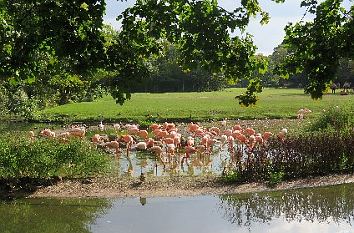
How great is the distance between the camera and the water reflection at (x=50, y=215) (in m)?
10.8

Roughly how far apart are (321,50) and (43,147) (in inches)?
348

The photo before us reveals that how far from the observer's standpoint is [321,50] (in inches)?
285

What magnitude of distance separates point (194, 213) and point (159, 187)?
2491 millimetres

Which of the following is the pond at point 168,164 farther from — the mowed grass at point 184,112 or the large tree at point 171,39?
the mowed grass at point 184,112

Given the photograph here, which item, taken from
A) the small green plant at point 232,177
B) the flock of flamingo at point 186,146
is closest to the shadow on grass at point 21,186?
the flock of flamingo at point 186,146

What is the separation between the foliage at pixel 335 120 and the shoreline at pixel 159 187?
199 inches

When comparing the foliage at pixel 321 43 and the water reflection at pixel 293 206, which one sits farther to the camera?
the water reflection at pixel 293 206

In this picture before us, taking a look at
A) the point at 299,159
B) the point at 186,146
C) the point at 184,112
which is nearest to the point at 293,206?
the point at 299,159

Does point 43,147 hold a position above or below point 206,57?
below

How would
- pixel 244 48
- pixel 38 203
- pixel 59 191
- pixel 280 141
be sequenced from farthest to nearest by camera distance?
1. pixel 280 141
2. pixel 59 191
3. pixel 38 203
4. pixel 244 48

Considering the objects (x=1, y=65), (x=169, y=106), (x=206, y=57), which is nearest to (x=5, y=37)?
(x=1, y=65)

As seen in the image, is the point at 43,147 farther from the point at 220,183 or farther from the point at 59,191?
the point at 220,183

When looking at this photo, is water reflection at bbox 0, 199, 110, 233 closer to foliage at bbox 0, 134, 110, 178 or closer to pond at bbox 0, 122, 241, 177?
foliage at bbox 0, 134, 110, 178

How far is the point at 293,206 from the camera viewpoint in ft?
39.1
